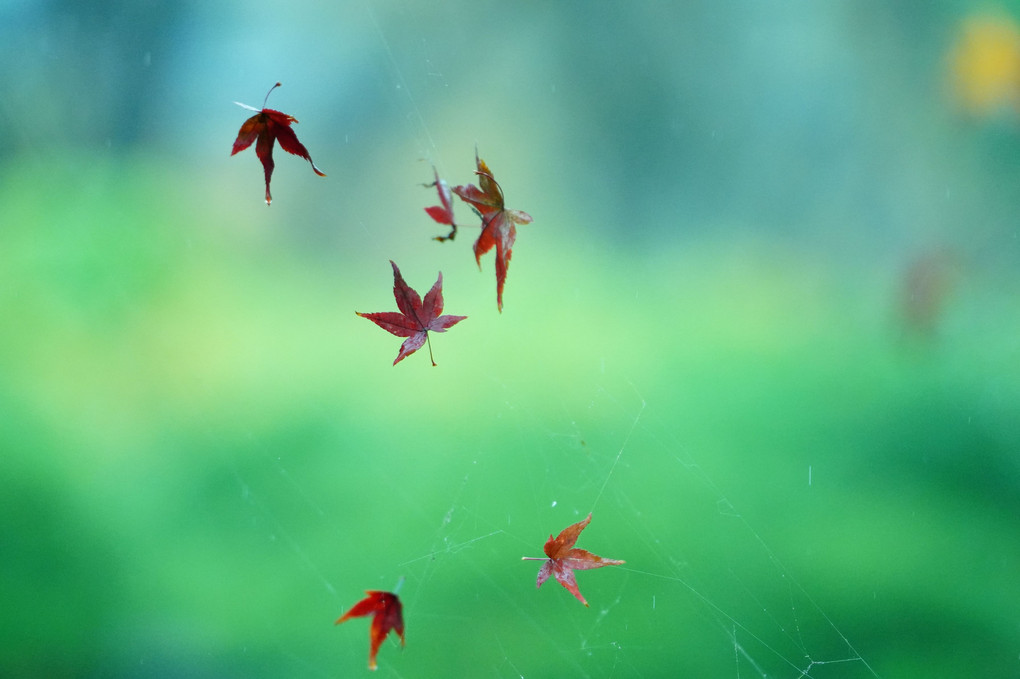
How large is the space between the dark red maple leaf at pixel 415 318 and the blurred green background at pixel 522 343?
45 cm

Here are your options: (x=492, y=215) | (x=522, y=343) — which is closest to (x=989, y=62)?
(x=522, y=343)

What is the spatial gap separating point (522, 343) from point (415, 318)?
1.59ft

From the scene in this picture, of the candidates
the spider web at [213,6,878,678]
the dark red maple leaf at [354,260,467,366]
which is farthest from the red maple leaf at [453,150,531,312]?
the spider web at [213,6,878,678]

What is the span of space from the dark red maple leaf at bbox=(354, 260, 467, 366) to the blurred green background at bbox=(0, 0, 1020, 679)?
1.47 ft

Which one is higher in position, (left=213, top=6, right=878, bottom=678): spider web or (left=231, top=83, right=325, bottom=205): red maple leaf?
(left=231, top=83, right=325, bottom=205): red maple leaf

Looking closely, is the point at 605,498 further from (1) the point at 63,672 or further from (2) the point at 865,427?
(1) the point at 63,672

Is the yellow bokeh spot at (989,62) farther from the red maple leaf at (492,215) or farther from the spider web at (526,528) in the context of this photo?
the red maple leaf at (492,215)

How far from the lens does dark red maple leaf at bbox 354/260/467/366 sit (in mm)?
701

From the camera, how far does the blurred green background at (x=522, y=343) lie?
1049 mm

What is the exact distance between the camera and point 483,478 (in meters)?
1.11

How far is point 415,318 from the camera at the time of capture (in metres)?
0.73

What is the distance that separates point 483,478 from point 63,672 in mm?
707

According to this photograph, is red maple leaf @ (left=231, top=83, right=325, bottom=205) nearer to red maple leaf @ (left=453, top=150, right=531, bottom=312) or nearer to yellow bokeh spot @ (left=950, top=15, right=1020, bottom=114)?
red maple leaf @ (left=453, top=150, right=531, bottom=312)

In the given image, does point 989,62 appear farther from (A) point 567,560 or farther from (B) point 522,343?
(A) point 567,560
